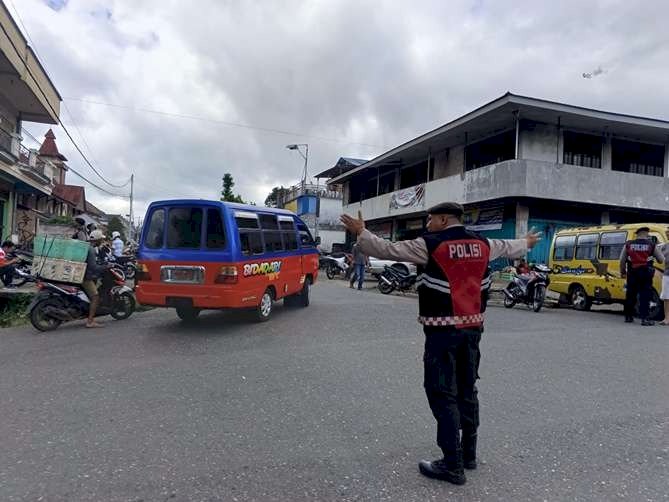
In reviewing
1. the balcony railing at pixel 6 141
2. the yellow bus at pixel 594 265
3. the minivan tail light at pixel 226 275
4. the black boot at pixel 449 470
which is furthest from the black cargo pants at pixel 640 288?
the balcony railing at pixel 6 141

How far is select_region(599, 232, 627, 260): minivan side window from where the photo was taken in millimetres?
10247

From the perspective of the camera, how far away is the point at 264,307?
820cm

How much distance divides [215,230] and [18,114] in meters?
17.8

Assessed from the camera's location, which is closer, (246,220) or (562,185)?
(246,220)

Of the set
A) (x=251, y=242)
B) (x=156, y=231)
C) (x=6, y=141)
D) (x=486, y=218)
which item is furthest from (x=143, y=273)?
(x=486, y=218)

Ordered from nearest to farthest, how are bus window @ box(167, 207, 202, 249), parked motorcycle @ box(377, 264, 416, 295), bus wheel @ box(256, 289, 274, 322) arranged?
bus window @ box(167, 207, 202, 249) < bus wheel @ box(256, 289, 274, 322) < parked motorcycle @ box(377, 264, 416, 295)

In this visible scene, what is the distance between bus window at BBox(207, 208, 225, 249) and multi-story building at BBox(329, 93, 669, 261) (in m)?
12.4

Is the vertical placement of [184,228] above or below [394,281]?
above

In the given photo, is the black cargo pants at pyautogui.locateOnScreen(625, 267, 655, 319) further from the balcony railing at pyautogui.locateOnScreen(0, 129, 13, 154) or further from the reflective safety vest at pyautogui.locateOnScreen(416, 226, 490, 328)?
the balcony railing at pyautogui.locateOnScreen(0, 129, 13, 154)

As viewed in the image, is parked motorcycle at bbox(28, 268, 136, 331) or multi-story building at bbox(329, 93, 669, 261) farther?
multi-story building at bbox(329, 93, 669, 261)

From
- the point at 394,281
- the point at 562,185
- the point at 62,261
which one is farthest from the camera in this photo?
the point at 562,185

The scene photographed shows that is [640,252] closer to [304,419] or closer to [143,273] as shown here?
[304,419]

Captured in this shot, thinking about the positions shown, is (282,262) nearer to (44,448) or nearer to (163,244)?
(163,244)

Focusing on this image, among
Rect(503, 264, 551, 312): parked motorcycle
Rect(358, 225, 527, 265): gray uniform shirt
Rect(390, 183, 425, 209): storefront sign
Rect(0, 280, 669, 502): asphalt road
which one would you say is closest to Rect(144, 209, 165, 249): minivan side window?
Rect(0, 280, 669, 502): asphalt road
